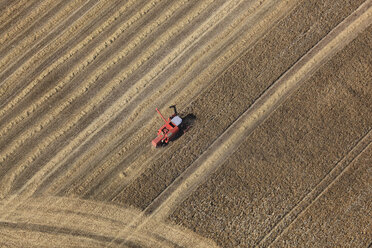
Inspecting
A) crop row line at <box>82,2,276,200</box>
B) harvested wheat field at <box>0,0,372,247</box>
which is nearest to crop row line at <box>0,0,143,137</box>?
harvested wheat field at <box>0,0,372,247</box>

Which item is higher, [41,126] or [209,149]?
[41,126]

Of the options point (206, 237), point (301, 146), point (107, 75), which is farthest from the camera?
point (107, 75)

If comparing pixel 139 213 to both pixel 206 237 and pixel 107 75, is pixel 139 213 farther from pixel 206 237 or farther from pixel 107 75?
pixel 107 75

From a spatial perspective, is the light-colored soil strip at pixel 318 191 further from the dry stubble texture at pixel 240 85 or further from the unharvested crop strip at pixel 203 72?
the unharvested crop strip at pixel 203 72

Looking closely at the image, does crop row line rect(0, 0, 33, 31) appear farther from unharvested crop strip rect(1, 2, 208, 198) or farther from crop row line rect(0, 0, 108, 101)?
unharvested crop strip rect(1, 2, 208, 198)

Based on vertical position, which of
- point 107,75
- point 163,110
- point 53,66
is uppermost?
point 53,66

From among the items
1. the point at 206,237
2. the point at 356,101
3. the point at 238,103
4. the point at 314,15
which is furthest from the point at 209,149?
the point at 314,15

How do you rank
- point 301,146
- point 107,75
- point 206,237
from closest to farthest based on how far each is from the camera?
point 206,237, point 301,146, point 107,75
